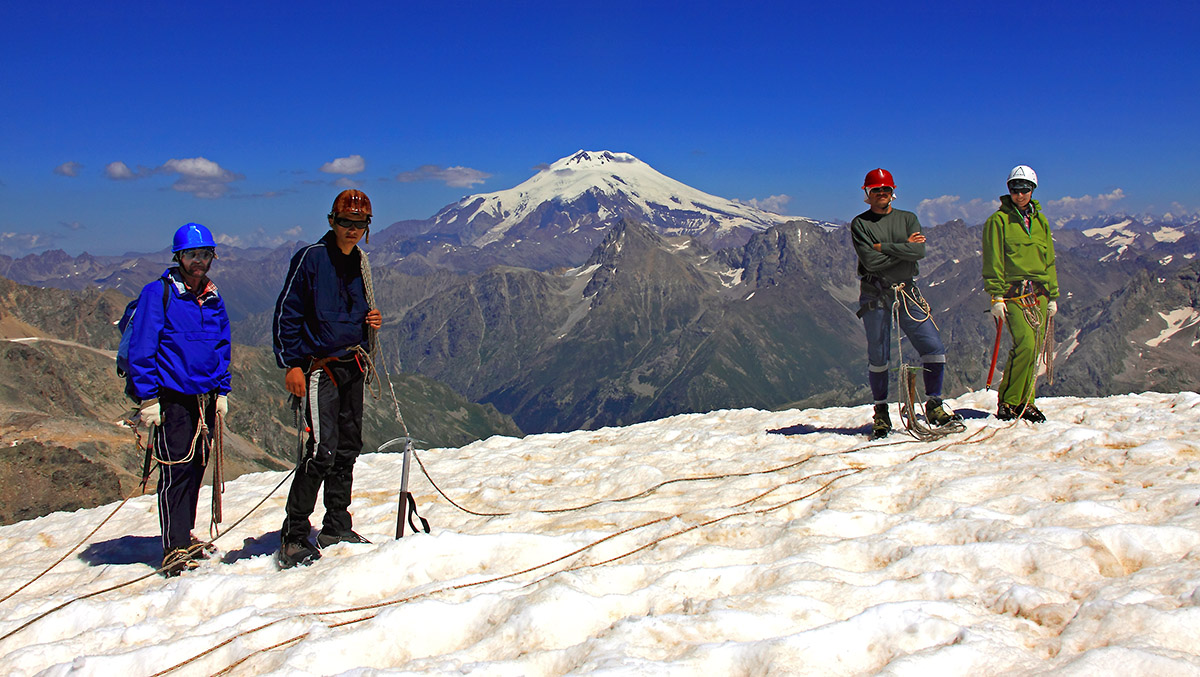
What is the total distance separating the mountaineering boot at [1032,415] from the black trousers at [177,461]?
12602 mm

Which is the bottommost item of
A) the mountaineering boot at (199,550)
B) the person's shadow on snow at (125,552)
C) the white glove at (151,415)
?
the person's shadow on snow at (125,552)

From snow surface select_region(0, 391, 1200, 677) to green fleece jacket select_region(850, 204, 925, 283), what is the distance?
3005mm

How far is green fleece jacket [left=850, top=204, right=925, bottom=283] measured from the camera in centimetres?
1245

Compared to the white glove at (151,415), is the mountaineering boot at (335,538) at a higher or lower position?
lower

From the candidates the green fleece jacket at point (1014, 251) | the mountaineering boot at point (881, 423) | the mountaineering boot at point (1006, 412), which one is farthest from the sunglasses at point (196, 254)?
the mountaineering boot at point (1006, 412)

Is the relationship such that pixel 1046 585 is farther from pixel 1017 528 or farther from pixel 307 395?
pixel 307 395

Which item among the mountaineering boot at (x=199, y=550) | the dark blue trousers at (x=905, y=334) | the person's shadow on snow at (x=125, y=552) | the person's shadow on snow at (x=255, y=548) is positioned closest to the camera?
the mountaineering boot at (x=199, y=550)

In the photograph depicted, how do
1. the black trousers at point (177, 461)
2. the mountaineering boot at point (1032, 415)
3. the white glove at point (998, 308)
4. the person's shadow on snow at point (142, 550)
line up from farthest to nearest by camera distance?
1. the white glove at point (998, 308)
2. the mountaineering boot at point (1032, 415)
3. the person's shadow on snow at point (142, 550)
4. the black trousers at point (177, 461)

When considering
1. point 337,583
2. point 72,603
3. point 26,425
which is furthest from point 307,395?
point 26,425

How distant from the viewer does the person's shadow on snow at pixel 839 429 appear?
45.4 ft

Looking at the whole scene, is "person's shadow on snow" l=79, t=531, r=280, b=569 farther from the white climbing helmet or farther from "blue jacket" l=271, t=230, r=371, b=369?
the white climbing helmet

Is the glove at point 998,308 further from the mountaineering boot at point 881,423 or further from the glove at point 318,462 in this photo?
the glove at point 318,462

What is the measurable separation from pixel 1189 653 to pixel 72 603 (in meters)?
9.19

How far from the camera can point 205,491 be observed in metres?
13.4
